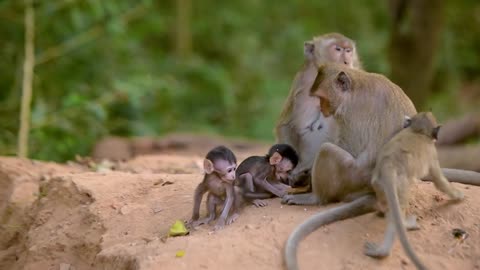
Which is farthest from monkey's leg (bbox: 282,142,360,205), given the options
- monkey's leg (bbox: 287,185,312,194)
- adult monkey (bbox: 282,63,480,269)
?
monkey's leg (bbox: 287,185,312,194)

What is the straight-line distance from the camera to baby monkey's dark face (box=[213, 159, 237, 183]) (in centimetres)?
509

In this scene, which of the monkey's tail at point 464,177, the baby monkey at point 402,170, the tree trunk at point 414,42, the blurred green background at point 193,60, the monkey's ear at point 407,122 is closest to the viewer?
the baby monkey at point 402,170

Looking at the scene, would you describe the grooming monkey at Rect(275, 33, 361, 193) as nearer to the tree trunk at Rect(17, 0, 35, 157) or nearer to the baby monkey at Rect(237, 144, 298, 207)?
the baby monkey at Rect(237, 144, 298, 207)

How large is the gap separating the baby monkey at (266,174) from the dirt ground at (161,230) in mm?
108

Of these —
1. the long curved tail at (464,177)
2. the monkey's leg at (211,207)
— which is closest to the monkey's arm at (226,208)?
the monkey's leg at (211,207)

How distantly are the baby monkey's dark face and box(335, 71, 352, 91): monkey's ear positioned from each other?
0.91 metres

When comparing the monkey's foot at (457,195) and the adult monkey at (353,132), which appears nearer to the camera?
the adult monkey at (353,132)

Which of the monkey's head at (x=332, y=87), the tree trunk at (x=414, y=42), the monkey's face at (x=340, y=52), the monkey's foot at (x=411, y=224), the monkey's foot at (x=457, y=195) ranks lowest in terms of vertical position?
the monkey's foot at (x=411, y=224)

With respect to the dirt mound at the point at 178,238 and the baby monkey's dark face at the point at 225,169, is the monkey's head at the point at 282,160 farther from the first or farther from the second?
the baby monkey's dark face at the point at 225,169

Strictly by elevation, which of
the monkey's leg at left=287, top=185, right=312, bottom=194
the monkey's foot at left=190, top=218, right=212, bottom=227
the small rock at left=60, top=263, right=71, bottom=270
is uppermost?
the monkey's leg at left=287, top=185, right=312, bottom=194

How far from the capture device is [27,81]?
9062 millimetres

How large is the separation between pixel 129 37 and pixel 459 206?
986cm

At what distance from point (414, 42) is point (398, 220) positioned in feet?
26.4

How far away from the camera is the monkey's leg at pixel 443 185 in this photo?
4855 mm
